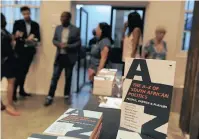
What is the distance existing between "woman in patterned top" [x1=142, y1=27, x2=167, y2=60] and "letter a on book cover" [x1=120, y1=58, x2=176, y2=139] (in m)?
2.61

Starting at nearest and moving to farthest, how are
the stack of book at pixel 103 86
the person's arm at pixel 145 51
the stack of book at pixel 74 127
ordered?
the stack of book at pixel 74 127, the stack of book at pixel 103 86, the person's arm at pixel 145 51

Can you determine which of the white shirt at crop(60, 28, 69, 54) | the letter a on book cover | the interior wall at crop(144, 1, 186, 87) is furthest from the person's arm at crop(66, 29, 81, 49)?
the letter a on book cover

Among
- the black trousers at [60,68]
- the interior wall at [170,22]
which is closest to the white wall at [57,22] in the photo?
the interior wall at [170,22]

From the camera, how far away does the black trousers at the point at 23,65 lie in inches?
160

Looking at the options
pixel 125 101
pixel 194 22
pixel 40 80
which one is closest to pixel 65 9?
pixel 40 80

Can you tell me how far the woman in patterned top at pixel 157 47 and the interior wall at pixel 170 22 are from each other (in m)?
0.33

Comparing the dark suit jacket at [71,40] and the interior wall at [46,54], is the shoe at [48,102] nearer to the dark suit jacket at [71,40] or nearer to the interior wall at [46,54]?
the interior wall at [46,54]

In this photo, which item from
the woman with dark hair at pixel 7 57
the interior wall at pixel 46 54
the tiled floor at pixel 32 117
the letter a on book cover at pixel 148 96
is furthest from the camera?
the interior wall at pixel 46 54

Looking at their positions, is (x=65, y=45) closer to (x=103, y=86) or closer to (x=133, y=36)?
(x=133, y=36)

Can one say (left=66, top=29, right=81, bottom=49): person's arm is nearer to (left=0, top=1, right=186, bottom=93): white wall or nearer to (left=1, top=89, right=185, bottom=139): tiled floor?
(left=0, top=1, right=186, bottom=93): white wall

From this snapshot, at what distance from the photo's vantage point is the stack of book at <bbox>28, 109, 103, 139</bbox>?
82cm

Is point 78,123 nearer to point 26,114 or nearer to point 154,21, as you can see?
point 26,114

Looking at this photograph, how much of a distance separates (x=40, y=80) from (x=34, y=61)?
374 millimetres

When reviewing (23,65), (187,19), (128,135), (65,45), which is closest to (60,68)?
(65,45)
